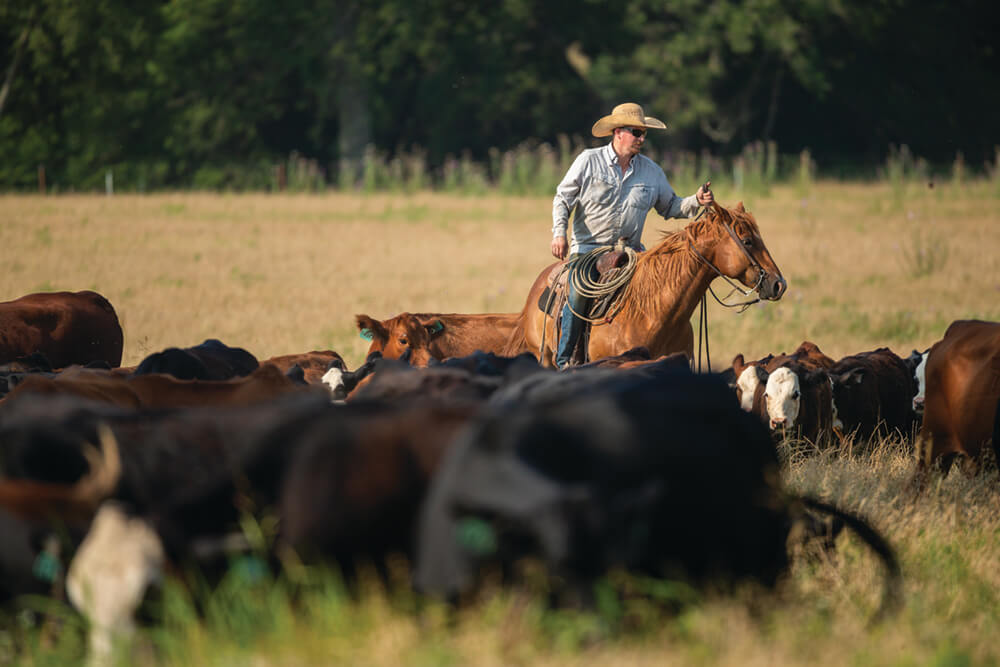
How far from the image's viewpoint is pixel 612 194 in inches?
427

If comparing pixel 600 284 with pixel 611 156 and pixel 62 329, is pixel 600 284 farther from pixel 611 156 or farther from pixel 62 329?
pixel 62 329

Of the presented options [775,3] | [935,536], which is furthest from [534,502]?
[775,3]

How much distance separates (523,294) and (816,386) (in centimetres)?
973

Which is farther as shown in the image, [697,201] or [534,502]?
[697,201]

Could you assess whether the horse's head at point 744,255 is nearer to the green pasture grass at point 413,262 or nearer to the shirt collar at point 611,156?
the shirt collar at point 611,156

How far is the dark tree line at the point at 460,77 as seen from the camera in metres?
44.6

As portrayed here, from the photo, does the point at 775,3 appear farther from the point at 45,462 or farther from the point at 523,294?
the point at 45,462

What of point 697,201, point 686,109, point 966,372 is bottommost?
point 966,372

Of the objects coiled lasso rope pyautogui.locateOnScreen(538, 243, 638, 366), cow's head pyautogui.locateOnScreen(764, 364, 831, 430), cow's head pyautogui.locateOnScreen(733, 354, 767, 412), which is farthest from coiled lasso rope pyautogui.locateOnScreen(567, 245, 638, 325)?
cow's head pyautogui.locateOnScreen(764, 364, 831, 430)

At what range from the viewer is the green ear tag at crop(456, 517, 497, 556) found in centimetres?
386

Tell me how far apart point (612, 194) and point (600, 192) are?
104 millimetres

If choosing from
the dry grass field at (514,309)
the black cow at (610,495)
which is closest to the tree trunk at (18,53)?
the dry grass field at (514,309)

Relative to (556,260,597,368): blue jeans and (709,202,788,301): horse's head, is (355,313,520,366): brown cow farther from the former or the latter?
(709,202,788,301): horse's head

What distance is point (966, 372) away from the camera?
7.83 metres
